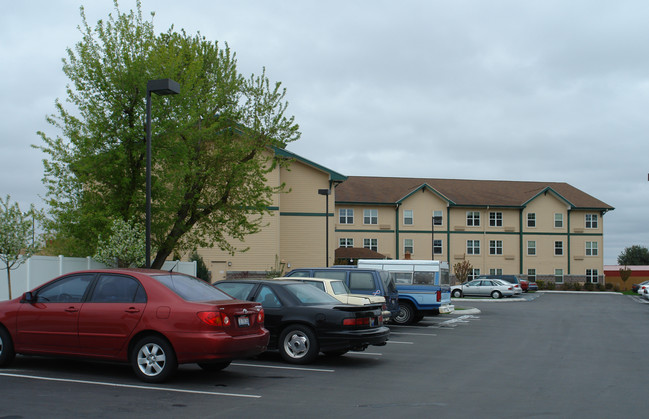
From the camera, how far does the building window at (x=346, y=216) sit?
61.9m

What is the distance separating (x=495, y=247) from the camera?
6488 centimetres

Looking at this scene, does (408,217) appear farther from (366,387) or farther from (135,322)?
(135,322)

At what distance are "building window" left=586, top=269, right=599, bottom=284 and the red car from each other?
61.9 m

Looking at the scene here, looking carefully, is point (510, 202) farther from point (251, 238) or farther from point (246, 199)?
point (246, 199)

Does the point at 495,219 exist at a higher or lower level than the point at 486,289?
higher

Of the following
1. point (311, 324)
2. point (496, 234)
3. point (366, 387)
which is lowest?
point (366, 387)

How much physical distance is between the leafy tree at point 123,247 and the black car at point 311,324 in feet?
22.9

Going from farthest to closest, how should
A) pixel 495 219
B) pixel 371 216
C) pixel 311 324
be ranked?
pixel 495 219 → pixel 371 216 → pixel 311 324

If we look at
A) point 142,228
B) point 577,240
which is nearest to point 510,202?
point 577,240

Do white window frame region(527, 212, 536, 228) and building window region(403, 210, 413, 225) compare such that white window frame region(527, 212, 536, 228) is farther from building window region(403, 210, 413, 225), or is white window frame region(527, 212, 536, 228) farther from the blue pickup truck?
the blue pickup truck

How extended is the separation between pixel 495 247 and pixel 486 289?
61.8 ft

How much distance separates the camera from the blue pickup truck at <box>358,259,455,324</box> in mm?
22297

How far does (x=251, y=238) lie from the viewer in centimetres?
3897

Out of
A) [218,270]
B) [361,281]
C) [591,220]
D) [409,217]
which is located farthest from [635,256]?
[361,281]
